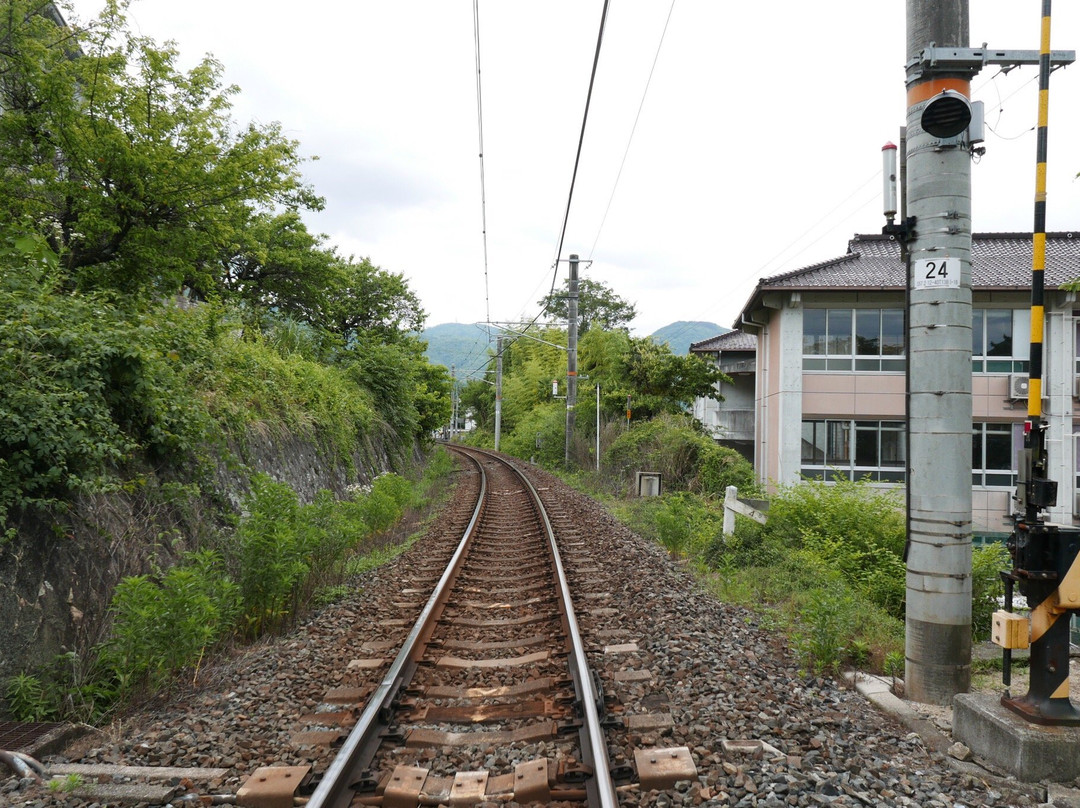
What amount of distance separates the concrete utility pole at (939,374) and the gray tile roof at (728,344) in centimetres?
2421

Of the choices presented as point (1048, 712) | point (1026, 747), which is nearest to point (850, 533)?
point (1048, 712)

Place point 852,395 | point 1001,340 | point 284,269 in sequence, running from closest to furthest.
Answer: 1. point 1001,340
2. point 852,395
3. point 284,269

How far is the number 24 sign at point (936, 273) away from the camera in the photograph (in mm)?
4531

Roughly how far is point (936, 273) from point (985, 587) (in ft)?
10.8

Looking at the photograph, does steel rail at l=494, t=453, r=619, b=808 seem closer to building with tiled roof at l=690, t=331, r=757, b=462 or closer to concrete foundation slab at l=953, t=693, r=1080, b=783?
concrete foundation slab at l=953, t=693, r=1080, b=783

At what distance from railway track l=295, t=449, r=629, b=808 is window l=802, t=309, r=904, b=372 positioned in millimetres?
12763

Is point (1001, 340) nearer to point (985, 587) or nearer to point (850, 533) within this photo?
point (850, 533)

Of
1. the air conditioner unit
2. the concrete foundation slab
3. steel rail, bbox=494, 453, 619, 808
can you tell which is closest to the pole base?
the concrete foundation slab

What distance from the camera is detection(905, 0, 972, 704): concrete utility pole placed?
14.5ft

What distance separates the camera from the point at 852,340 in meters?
17.6

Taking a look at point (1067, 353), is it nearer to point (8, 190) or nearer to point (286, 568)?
point (286, 568)

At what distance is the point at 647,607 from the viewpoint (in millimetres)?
6656

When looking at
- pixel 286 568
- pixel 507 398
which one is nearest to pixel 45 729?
pixel 286 568

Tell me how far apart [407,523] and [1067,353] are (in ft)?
52.7
